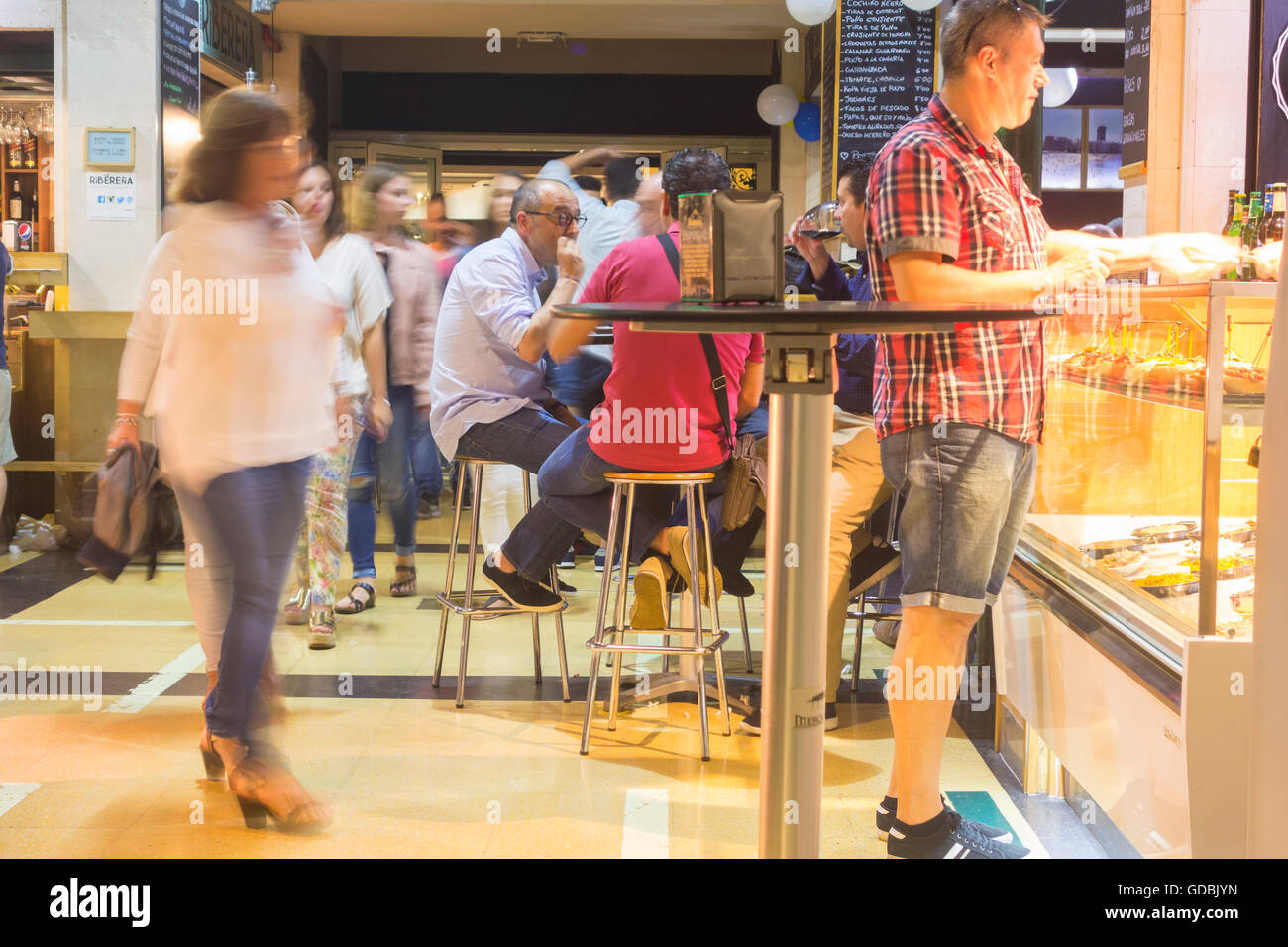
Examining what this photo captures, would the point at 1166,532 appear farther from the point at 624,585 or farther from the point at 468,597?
the point at 468,597

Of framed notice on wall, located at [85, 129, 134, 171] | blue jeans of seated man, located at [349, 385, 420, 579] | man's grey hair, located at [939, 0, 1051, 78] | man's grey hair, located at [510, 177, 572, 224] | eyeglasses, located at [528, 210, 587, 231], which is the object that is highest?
framed notice on wall, located at [85, 129, 134, 171]

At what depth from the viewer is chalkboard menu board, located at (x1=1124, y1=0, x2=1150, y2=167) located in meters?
4.23

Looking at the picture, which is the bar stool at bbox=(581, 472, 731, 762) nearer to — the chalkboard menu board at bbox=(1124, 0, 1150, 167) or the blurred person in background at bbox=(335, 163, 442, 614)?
the blurred person in background at bbox=(335, 163, 442, 614)

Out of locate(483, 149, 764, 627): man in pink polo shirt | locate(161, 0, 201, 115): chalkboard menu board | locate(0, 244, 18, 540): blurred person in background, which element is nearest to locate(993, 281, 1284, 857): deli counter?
locate(483, 149, 764, 627): man in pink polo shirt

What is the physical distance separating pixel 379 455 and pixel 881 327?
165 inches

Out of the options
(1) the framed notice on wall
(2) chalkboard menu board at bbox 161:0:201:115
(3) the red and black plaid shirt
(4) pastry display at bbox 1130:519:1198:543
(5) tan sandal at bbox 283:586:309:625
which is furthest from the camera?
(2) chalkboard menu board at bbox 161:0:201:115

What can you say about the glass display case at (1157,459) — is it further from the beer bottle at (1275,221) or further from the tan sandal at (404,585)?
the tan sandal at (404,585)

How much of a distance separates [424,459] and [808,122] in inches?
217

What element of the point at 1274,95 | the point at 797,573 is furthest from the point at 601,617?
the point at 1274,95

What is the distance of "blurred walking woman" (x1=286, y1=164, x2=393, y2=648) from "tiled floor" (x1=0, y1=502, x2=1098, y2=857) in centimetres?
25

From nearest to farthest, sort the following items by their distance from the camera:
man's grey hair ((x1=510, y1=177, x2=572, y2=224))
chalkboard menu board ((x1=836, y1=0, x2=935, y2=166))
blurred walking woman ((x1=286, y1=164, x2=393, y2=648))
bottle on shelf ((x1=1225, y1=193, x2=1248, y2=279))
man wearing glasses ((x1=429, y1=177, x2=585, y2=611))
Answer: bottle on shelf ((x1=1225, y1=193, x2=1248, y2=279)) → man wearing glasses ((x1=429, y1=177, x2=585, y2=611)) → man's grey hair ((x1=510, y1=177, x2=572, y2=224)) → blurred walking woman ((x1=286, y1=164, x2=393, y2=648)) → chalkboard menu board ((x1=836, y1=0, x2=935, y2=166))

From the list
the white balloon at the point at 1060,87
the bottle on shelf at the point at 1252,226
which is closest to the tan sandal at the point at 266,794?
the bottle on shelf at the point at 1252,226
